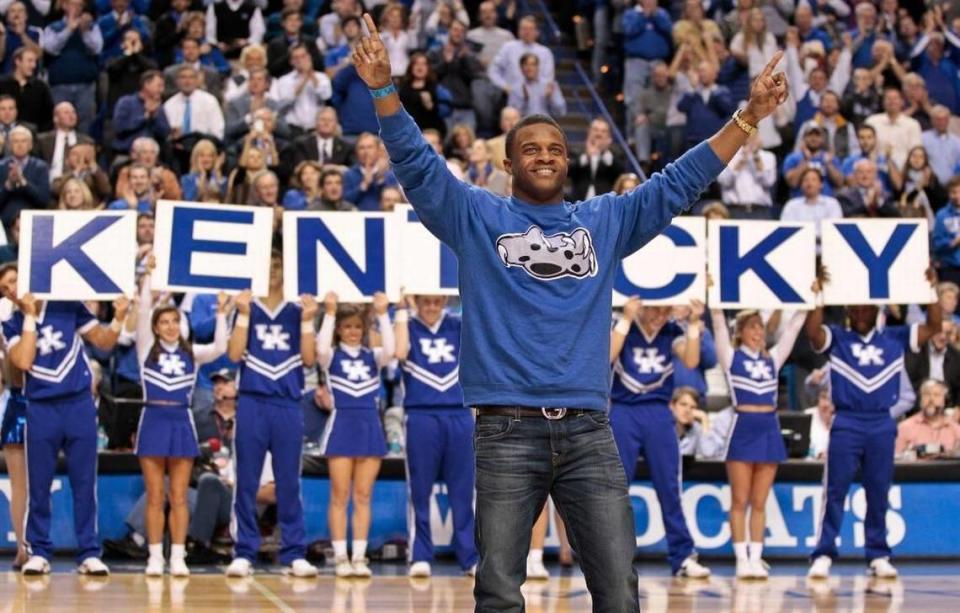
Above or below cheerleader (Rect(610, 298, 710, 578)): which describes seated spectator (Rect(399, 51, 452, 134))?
above

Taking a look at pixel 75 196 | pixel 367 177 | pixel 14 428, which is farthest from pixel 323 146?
pixel 14 428

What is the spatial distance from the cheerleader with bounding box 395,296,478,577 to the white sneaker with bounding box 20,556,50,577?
2215 millimetres

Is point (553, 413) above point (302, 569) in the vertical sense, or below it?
above

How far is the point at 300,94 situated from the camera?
48.1ft

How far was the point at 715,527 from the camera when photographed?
38.8 feet

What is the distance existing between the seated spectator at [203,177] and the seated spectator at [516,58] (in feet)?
11.1

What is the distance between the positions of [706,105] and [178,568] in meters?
7.53

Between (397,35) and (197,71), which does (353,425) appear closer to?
(197,71)

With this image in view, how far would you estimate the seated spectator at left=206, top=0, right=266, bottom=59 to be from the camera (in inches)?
614

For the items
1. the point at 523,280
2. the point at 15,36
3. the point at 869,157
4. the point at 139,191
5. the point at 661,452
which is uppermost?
the point at 15,36

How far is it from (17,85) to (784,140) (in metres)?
7.09

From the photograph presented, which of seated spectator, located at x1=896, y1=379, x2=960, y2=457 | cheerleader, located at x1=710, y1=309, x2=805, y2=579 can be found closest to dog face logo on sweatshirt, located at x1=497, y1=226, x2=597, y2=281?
cheerleader, located at x1=710, y1=309, x2=805, y2=579

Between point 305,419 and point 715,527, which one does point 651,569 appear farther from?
point 305,419

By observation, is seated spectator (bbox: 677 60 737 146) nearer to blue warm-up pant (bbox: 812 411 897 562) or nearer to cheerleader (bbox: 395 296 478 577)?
blue warm-up pant (bbox: 812 411 897 562)
